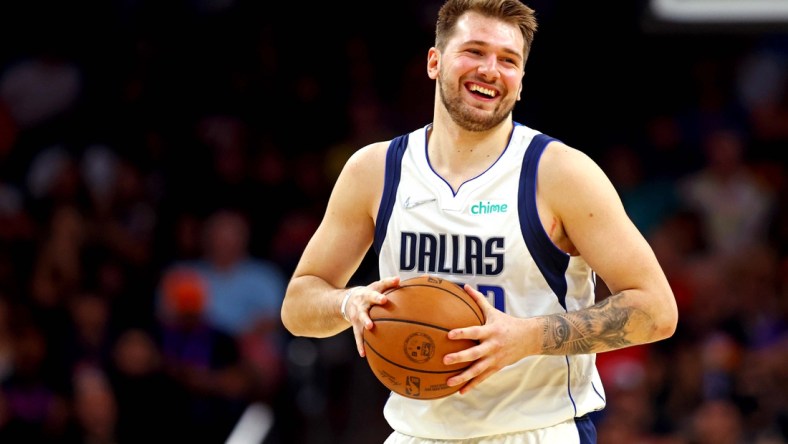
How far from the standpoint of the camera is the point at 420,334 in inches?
148

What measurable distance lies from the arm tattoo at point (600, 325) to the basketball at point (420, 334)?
1.10 feet

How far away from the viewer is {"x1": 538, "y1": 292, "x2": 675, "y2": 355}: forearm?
12.9ft

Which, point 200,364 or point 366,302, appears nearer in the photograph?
point 366,302

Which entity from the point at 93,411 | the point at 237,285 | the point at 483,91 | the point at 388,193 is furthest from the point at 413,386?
the point at 237,285

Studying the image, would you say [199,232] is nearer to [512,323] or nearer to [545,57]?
[545,57]

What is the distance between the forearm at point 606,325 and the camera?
12.9 feet

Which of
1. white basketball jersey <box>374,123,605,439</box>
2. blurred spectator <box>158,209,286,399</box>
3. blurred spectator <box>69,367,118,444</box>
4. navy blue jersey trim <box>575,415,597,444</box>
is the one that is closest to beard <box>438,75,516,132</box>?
white basketball jersey <box>374,123,605,439</box>

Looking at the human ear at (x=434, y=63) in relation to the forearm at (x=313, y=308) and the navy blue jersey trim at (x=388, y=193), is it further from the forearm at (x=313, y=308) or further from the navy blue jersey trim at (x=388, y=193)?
the forearm at (x=313, y=308)

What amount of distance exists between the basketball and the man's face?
680 millimetres

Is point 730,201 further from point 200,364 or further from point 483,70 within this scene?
point 483,70

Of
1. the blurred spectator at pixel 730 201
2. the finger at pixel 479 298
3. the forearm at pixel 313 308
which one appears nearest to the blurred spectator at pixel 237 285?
the blurred spectator at pixel 730 201

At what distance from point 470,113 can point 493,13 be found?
36cm

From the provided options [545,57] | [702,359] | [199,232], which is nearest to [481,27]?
[702,359]

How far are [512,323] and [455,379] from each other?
0.83ft
